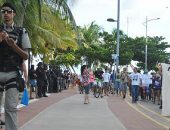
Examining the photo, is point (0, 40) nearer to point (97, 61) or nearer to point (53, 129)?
point (53, 129)

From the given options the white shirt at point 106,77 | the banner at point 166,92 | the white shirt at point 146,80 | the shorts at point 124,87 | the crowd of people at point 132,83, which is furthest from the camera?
the white shirt at point 106,77

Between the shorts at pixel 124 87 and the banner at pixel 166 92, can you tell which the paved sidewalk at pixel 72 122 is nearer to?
the banner at pixel 166 92

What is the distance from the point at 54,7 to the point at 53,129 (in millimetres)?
8011

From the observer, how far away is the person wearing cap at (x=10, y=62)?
737 cm

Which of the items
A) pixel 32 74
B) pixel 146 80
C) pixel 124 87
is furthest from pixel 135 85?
pixel 32 74

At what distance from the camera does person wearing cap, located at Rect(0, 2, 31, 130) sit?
7371 mm

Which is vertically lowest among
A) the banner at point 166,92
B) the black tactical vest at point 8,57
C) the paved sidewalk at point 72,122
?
the paved sidewalk at point 72,122

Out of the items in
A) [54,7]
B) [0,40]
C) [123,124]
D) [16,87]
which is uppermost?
[54,7]

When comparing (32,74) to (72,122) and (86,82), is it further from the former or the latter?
(72,122)

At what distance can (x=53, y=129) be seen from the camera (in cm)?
1182

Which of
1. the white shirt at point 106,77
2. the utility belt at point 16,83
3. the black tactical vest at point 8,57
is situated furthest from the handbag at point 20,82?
the white shirt at point 106,77

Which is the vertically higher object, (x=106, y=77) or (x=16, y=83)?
(x=106, y=77)

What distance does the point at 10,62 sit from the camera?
7461 millimetres

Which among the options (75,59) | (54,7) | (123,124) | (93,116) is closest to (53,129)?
(123,124)
